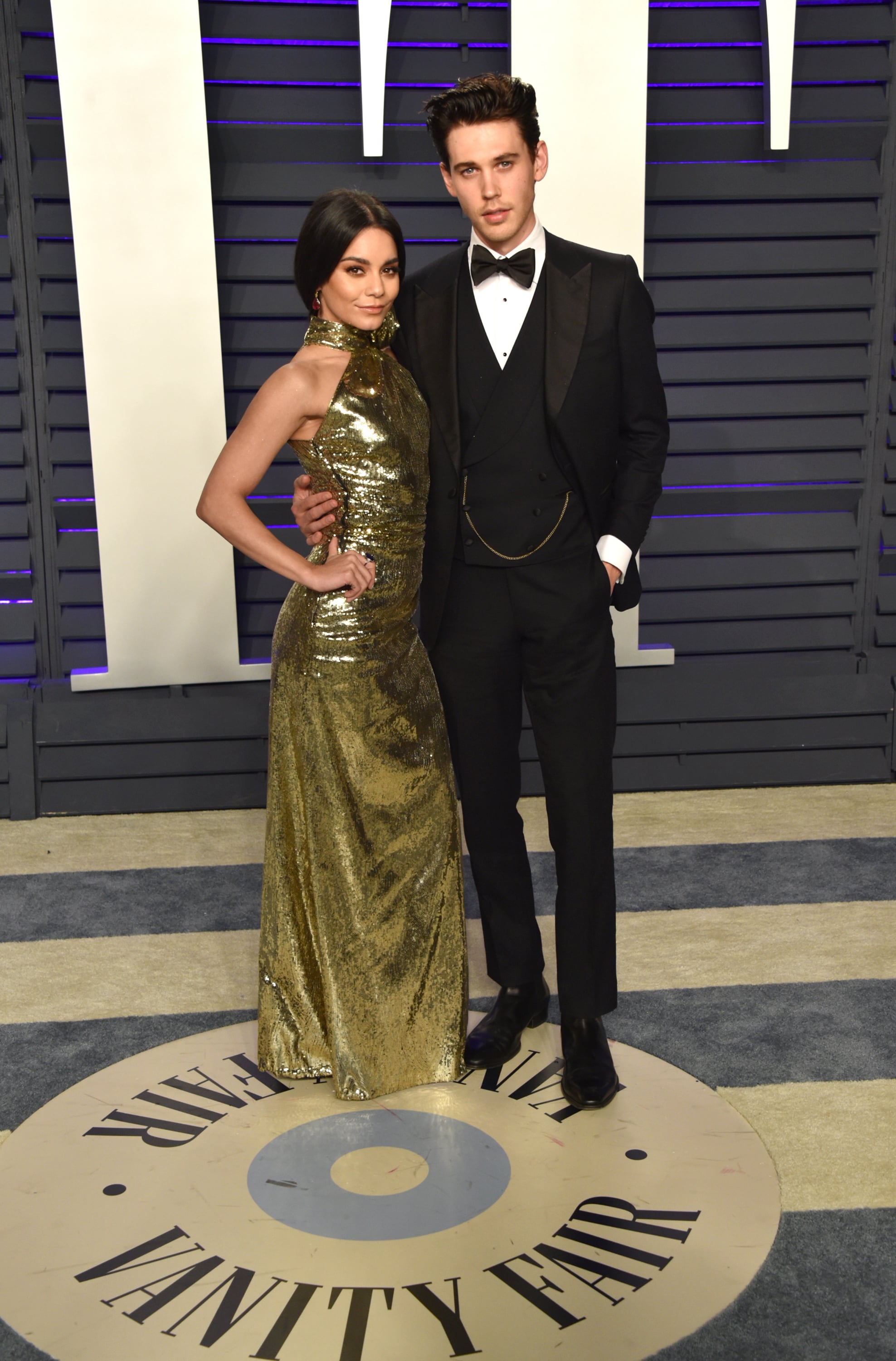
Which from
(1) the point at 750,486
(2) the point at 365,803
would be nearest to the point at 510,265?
(2) the point at 365,803

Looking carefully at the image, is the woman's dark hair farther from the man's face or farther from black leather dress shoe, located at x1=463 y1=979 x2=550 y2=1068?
black leather dress shoe, located at x1=463 y1=979 x2=550 y2=1068

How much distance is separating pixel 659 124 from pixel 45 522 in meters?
2.43

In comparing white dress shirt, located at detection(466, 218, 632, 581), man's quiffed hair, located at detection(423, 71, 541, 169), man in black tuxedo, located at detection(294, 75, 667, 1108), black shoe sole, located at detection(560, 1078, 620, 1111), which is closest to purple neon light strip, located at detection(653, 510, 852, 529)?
man in black tuxedo, located at detection(294, 75, 667, 1108)

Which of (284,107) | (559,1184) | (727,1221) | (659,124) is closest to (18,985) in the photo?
(559,1184)

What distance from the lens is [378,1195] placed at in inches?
84.7

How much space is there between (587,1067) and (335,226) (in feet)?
5.32

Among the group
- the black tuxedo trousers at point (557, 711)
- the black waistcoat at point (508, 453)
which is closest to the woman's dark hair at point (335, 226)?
the black waistcoat at point (508, 453)

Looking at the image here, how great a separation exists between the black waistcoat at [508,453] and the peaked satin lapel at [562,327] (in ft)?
0.07

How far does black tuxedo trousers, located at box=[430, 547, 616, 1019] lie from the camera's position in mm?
2457

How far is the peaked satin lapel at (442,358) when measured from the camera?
A: 2396 millimetres

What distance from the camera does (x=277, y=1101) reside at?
247 centimetres

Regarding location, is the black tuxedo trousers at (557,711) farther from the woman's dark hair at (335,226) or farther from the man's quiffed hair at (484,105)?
the man's quiffed hair at (484,105)

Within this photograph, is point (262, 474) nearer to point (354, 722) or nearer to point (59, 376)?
point (354, 722)

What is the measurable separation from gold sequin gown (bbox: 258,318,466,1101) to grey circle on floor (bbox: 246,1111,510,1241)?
13 cm
